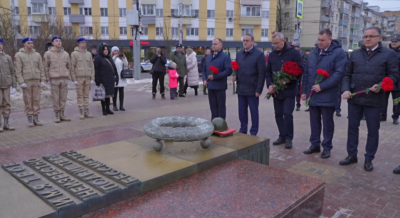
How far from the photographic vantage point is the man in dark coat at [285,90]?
18.2ft

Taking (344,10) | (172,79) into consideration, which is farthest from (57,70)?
(344,10)

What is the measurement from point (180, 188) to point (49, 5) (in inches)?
1954

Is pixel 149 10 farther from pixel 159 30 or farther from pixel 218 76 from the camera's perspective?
pixel 218 76

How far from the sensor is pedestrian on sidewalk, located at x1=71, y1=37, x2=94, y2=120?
8.00 meters

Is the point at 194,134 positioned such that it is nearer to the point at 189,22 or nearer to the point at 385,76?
the point at 385,76

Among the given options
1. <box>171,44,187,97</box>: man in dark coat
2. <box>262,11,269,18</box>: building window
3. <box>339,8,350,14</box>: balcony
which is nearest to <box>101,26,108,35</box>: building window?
<box>262,11,269,18</box>: building window

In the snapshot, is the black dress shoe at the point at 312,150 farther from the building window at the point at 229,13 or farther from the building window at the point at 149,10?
the building window at the point at 229,13

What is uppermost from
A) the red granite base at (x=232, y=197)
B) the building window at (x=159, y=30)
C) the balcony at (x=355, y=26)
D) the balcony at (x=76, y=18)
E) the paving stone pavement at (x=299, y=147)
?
the balcony at (x=355, y=26)

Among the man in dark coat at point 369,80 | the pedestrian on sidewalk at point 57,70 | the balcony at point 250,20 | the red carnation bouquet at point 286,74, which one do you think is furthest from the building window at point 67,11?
the man in dark coat at point 369,80

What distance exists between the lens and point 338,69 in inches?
194

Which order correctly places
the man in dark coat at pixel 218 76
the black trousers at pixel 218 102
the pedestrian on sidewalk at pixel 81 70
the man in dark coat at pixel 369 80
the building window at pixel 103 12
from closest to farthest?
the man in dark coat at pixel 369 80 < the man in dark coat at pixel 218 76 < the black trousers at pixel 218 102 < the pedestrian on sidewalk at pixel 81 70 < the building window at pixel 103 12

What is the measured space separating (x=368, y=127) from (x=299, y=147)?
139 cm

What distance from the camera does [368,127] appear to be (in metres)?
4.66

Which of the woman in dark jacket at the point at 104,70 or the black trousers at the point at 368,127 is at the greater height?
the woman in dark jacket at the point at 104,70
